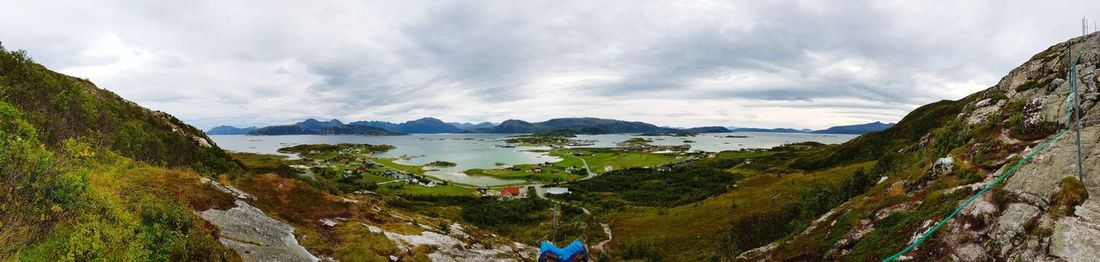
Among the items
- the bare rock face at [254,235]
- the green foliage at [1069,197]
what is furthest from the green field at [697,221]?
the bare rock face at [254,235]

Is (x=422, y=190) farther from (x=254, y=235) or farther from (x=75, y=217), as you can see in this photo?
(x=75, y=217)

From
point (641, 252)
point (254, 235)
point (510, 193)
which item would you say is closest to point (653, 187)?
point (510, 193)

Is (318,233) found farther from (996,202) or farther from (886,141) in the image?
(886,141)

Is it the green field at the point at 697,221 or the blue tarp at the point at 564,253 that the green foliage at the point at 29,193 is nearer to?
the blue tarp at the point at 564,253

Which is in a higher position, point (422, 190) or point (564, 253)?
point (564, 253)

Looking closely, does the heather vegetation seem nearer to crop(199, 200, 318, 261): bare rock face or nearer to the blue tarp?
crop(199, 200, 318, 261): bare rock face

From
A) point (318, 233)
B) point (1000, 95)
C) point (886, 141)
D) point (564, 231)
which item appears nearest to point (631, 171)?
point (886, 141)

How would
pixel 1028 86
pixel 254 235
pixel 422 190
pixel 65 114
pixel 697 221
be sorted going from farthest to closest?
1. pixel 422 190
2. pixel 697 221
3. pixel 65 114
4. pixel 1028 86
5. pixel 254 235
